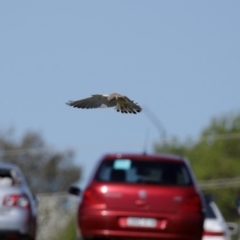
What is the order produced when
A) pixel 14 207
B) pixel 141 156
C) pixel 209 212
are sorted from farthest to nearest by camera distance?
pixel 209 212 < pixel 14 207 < pixel 141 156

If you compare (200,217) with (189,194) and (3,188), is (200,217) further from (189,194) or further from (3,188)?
(3,188)

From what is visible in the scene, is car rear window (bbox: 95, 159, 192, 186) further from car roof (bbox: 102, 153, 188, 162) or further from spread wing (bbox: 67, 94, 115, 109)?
spread wing (bbox: 67, 94, 115, 109)

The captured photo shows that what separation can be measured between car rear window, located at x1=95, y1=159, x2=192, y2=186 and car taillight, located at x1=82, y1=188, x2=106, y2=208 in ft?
0.63

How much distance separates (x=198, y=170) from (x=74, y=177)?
14.5 metres

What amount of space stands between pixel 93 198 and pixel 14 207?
4.65ft

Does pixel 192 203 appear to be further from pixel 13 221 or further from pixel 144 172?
pixel 13 221

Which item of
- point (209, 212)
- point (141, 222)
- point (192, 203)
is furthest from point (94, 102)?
point (209, 212)

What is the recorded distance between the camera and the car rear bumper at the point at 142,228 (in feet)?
62.6

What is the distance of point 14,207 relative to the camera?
2031cm

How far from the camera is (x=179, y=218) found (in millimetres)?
19234

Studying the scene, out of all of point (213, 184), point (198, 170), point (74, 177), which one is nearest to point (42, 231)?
point (213, 184)

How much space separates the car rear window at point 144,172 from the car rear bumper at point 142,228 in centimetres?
45

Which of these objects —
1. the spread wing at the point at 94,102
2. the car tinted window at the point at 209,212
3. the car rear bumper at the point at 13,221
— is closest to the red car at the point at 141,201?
the spread wing at the point at 94,102

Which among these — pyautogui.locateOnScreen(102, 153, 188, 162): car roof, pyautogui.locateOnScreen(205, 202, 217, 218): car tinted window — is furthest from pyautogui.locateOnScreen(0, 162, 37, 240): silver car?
pyautogui.locateOnScreen(205, 202, 217, 218): car tinted window
